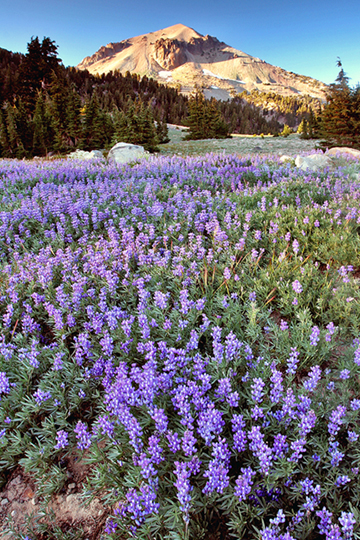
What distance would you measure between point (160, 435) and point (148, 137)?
33.7m

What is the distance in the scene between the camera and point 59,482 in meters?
2.37

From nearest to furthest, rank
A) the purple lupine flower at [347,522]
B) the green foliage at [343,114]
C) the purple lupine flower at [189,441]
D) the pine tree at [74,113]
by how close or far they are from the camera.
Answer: the purple lupine flower at [347,522] → the purple lupine flower at [189,441] → the green foliage at [343,114] → the pine tree at [74,113]

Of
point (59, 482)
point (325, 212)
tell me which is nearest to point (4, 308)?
point (59, 482)

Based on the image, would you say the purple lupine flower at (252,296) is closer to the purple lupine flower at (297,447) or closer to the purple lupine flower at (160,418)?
the purple lupine flower at (297,447)

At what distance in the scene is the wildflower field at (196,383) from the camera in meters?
1.89

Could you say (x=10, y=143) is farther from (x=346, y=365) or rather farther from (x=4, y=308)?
(x=346, y=365)

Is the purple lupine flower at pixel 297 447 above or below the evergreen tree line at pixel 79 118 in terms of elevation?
below

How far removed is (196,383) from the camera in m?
2.59

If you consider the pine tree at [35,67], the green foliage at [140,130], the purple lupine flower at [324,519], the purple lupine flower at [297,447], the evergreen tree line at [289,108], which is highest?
the evergreen tree line at [289,108]

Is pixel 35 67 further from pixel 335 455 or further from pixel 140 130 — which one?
pixel 335 455

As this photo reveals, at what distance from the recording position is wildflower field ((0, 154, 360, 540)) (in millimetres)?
1890

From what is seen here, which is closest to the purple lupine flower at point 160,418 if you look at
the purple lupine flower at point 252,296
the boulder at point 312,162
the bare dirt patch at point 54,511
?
the bare dirt patch at point 54,511

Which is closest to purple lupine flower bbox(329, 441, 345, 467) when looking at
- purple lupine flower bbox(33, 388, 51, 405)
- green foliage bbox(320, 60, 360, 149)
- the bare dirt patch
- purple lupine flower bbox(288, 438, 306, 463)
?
purple lupine flower bbox(288, 438, 306, 463)

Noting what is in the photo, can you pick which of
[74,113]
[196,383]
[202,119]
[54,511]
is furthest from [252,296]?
[202,119]
